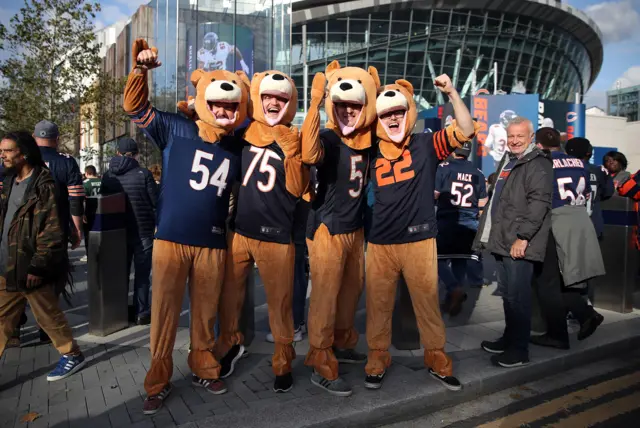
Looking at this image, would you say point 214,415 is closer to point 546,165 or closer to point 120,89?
point 546,165

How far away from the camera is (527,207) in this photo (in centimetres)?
405

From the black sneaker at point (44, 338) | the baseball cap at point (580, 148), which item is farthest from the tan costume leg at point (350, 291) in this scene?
the baseball cap at point (580, 148)

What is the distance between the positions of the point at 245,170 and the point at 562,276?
3174mm

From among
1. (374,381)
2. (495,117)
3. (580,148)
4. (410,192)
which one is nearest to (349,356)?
(374,381)

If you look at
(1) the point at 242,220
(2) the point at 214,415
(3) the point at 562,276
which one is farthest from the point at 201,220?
(3) the point at 562,276

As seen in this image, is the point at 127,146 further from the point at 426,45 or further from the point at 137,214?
the point at 426,45

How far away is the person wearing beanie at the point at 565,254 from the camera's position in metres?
4.51

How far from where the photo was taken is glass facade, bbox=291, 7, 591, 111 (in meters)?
36.8

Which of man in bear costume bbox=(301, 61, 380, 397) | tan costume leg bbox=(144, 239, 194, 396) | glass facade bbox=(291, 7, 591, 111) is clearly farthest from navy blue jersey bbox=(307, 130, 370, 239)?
glass facade bbox=(291, 7, 591, 111)

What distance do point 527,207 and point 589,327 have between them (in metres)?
1.70

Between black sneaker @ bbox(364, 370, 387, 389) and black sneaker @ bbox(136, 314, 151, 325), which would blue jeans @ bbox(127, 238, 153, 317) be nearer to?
black sneaker @ bbox(136, 314, 151, 325)

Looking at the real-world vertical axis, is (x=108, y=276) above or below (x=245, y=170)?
below

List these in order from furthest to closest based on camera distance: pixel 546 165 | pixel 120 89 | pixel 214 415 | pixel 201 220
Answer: pixel 120 89 < pixel 546 165 < pixel 201 220 < pixel 214 415

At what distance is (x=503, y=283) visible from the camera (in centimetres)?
430
